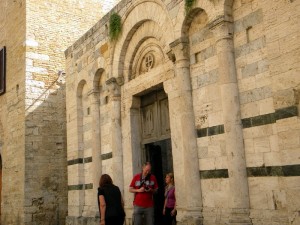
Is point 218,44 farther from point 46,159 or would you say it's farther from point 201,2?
point 46,159

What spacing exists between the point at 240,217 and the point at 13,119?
1024 cm

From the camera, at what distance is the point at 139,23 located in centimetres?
840

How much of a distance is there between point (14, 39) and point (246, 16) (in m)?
10.6

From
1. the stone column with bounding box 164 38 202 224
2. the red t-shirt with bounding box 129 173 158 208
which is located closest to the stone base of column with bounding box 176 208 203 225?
the stone column with bounding box 164 38 202 224

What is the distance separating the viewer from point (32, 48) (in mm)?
13062

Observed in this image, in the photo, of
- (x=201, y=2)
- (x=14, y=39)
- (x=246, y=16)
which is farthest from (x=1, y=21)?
(x=246, y=16)

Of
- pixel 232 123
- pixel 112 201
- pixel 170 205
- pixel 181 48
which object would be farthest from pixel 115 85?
pixel 232 123

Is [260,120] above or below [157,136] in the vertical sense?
below

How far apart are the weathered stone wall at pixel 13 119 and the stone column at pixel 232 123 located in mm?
8603

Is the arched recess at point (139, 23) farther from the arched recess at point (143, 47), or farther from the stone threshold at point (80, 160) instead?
the stone threshold at point (80, 160)

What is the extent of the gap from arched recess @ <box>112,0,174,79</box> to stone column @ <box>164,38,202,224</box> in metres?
0.53

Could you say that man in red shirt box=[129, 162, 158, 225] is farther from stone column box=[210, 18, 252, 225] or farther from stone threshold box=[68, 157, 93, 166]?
stone threshold box=[68, 157, 93, 166]

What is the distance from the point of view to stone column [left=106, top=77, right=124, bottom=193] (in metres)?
8.60

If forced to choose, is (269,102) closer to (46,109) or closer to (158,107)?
(158,107)
